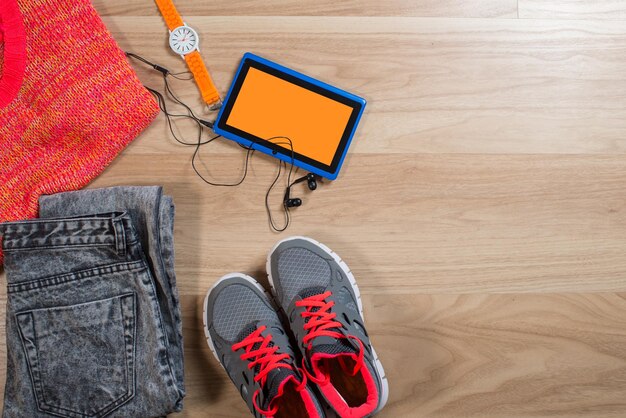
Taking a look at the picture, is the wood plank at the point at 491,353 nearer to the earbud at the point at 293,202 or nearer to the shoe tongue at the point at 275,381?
the shoe tongue at the point at 275,381

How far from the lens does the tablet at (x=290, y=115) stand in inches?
35.3

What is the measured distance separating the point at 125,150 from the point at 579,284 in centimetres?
82

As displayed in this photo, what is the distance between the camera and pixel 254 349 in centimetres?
89

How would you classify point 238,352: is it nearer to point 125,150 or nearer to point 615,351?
point 125,150

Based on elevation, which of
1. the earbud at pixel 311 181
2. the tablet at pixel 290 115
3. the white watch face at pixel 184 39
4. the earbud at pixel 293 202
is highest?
the white watch face at pixel 184 39

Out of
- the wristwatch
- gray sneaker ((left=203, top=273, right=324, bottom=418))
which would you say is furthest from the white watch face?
gray sneaker ((left=203, top=273, right=324, bottom=418))

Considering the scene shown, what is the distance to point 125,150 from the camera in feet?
2.98

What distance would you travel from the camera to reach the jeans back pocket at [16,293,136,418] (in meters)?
0.79

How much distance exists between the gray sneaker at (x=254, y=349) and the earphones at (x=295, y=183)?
14 centimetres

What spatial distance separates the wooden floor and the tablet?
0.03m

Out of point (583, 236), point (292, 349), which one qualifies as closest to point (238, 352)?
point (292, 349)

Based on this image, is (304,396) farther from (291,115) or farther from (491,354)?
(291,115)

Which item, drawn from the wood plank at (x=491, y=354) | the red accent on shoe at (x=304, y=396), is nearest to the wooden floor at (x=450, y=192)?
the wood plank at (x=491, y=354)

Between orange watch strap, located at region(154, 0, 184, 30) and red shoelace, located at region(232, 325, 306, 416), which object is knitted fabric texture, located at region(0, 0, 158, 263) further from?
red shoelace, located at region(232, 325, 306, 416)
